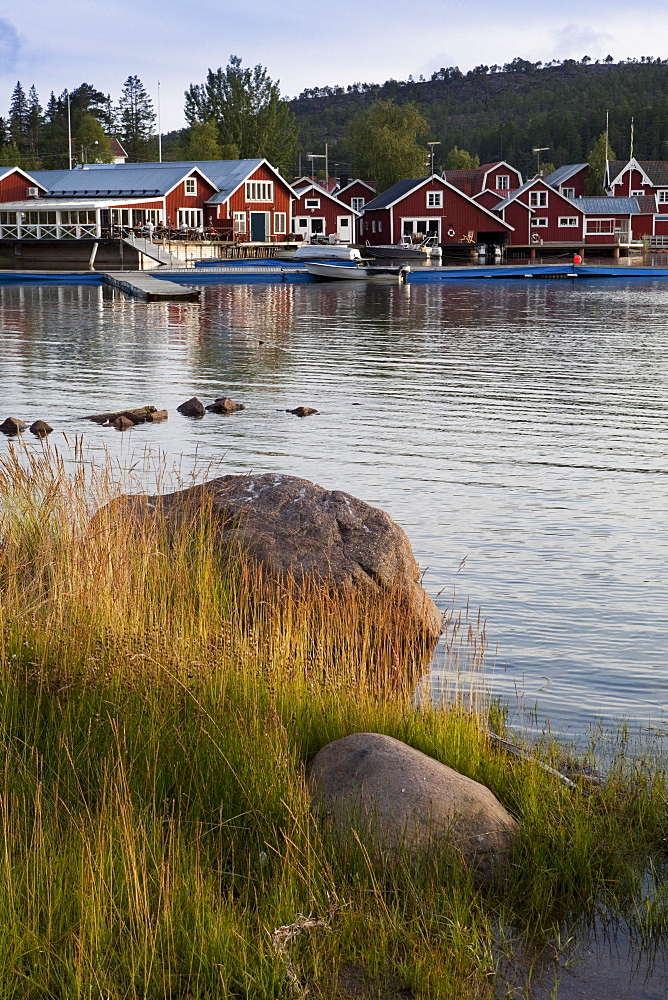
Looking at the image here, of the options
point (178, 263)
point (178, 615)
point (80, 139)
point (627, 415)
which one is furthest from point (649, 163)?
point (178, 615)

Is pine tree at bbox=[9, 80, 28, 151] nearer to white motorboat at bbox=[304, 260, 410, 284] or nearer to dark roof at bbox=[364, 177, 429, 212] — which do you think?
dark roof at bbox=[364, 177, 429, 212]

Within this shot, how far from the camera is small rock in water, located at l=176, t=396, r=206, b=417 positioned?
17.5 metres

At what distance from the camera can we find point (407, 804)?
4.21m

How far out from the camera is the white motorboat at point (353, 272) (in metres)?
62.4

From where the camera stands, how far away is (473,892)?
3951mm

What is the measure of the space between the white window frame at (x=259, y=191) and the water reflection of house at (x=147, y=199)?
63 mm

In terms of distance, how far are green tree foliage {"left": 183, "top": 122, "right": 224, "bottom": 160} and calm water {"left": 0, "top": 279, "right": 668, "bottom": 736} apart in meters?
60.3

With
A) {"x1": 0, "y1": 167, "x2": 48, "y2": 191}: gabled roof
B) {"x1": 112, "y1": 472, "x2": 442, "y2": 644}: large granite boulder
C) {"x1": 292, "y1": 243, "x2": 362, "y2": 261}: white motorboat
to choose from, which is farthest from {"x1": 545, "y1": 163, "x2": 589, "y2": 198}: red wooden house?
{"x1": 112, "y1": 472, "x2": 442, "y2": 644}: large granite boulder

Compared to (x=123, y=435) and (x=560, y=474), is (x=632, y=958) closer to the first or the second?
(x=560, y=474)

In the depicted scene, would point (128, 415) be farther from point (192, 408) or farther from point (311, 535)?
point (311, 535)

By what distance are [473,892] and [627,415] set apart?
46.8ft

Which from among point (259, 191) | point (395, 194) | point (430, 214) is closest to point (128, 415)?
point (259, 191)

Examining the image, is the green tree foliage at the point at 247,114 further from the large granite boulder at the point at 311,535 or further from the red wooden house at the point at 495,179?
the large granite boulder at the point at 311,535

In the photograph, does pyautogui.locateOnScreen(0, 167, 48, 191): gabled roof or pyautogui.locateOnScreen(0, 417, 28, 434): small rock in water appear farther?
pyautogui.locateOnScreen(0, 167, 48, 191): gabled roof
